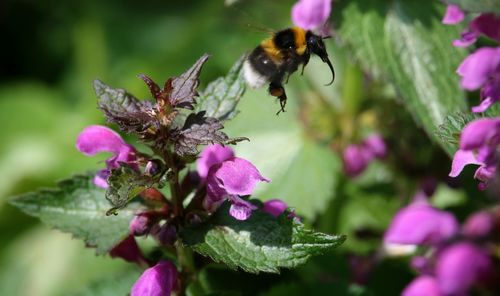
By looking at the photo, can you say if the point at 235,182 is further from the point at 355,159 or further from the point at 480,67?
the point at 355,159

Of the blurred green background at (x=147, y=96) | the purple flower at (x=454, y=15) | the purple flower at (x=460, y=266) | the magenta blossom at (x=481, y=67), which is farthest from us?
the blurred green background at (x=147, y=96)

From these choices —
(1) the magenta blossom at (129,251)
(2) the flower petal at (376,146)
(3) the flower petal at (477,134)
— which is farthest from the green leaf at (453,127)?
(2) the flower petal at (376,146)

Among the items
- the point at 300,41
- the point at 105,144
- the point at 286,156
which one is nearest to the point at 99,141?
the point at 105,144

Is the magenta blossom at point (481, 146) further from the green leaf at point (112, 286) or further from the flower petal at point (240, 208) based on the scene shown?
the green leaf at point (112, 286)

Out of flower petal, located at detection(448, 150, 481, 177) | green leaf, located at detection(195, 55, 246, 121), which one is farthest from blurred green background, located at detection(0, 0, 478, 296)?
flower petal, located at detection(448, 150, 481, 177)

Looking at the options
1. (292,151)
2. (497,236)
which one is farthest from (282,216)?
(292,151)

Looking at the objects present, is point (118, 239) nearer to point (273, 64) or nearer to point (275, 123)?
point (273, 64)
